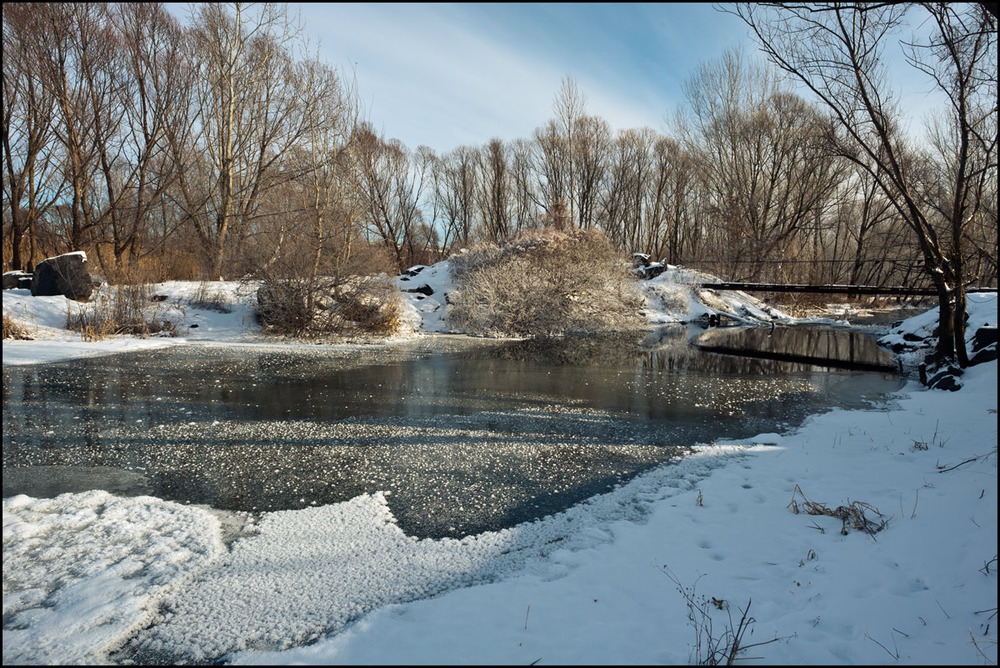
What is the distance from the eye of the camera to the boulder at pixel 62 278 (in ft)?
50.0

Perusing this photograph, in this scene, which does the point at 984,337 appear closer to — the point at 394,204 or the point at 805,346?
the point at 805,346

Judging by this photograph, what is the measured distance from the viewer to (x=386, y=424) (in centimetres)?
720

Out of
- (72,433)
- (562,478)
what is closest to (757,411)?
(562,478)

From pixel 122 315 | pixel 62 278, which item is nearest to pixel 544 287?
pixel 122 315

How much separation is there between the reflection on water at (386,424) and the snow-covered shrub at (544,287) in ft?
22.8

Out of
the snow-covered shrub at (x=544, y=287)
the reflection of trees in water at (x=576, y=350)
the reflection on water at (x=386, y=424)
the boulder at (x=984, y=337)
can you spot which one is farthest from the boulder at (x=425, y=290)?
the boulder at (x=984, y=337)

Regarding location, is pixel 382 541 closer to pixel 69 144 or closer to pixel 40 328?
pixel 40 328

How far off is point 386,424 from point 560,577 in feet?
13.7

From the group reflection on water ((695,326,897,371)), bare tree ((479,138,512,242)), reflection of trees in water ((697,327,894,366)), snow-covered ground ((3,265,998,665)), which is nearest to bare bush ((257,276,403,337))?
reflection on water ((695,326,897,371))

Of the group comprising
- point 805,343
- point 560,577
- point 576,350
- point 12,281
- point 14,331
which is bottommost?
point 560,577

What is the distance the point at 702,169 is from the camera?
35.8 m

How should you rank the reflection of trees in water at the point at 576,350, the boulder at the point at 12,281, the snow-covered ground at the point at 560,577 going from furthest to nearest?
the boulder at the point at 12,281 → the reflection of trees in water at the point at 576,350 → the snow-covered ground at the point at 560,577

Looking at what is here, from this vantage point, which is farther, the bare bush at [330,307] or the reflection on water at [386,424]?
the bare bush at [330,307]

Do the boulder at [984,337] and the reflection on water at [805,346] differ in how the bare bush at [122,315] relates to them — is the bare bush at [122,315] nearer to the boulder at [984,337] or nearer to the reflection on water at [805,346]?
the reflection on water at [805,346]
